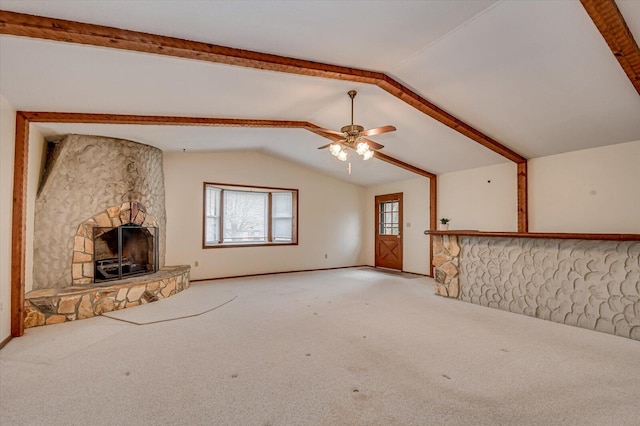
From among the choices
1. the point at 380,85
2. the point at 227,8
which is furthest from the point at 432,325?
the point at 227,8

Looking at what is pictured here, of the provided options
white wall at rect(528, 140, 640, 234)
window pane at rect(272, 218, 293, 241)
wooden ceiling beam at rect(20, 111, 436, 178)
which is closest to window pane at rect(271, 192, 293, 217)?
window pane at rect(272, 218, 293, 241)

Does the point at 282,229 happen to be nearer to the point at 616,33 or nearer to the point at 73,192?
the point at 73,192

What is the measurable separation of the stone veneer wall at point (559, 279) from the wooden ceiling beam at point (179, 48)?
2.48 meters

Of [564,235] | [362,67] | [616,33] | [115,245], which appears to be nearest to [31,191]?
[115,245]

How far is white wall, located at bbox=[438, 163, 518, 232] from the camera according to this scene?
539 cm

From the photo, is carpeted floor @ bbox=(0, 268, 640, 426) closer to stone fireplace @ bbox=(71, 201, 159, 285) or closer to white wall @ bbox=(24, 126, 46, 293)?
white wall @ bbox=(24, 126, 46, 293)

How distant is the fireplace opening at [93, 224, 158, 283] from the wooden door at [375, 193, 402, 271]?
214 inches

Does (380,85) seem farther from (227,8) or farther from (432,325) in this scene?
(432,325)

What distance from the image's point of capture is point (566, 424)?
1851mm

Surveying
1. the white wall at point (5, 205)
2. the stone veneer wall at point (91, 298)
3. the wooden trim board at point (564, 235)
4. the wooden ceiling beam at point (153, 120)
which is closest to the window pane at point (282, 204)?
the wooden ceiling beam at point (153, 120)

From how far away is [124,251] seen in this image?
5109mm

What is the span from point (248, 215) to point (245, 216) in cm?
8

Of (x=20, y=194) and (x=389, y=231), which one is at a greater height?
(x=20, y=194)

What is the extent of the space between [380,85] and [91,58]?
284cm
